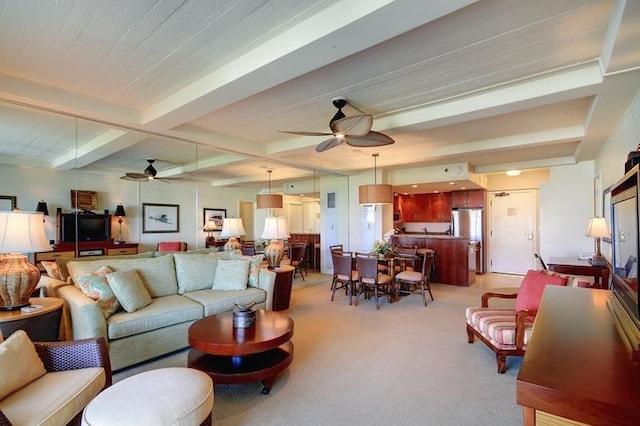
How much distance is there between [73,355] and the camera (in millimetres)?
1848

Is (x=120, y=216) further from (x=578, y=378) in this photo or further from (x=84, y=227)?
(x=578, y=378)

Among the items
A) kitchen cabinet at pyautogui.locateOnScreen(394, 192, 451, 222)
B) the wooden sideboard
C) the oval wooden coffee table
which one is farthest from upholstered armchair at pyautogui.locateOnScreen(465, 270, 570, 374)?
kitchen cabinet at pyautogui.locateOnScreen(394, 192, 451, 222)

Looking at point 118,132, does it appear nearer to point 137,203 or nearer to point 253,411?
point 137,203

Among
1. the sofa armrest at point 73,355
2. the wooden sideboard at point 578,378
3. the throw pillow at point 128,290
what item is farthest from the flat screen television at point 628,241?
the throw pillow at point 128,290

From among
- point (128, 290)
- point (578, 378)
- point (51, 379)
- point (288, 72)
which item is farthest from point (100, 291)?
point (578, 378)

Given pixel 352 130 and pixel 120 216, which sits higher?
pixel 352 130

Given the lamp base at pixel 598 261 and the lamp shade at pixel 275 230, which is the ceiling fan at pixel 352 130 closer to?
the lamp shade at pixel 275 230

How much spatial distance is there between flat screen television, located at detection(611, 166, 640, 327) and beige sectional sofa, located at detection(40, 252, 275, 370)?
10.6 ft

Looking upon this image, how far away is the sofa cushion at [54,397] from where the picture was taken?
1.42m

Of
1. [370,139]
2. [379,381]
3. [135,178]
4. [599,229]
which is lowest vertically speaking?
[379,381]

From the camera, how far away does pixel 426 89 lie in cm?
314

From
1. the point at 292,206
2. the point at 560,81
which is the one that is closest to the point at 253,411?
the point at 560,81

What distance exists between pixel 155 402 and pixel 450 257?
609 centimetres

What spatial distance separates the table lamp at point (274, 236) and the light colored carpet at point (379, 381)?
108 cm
